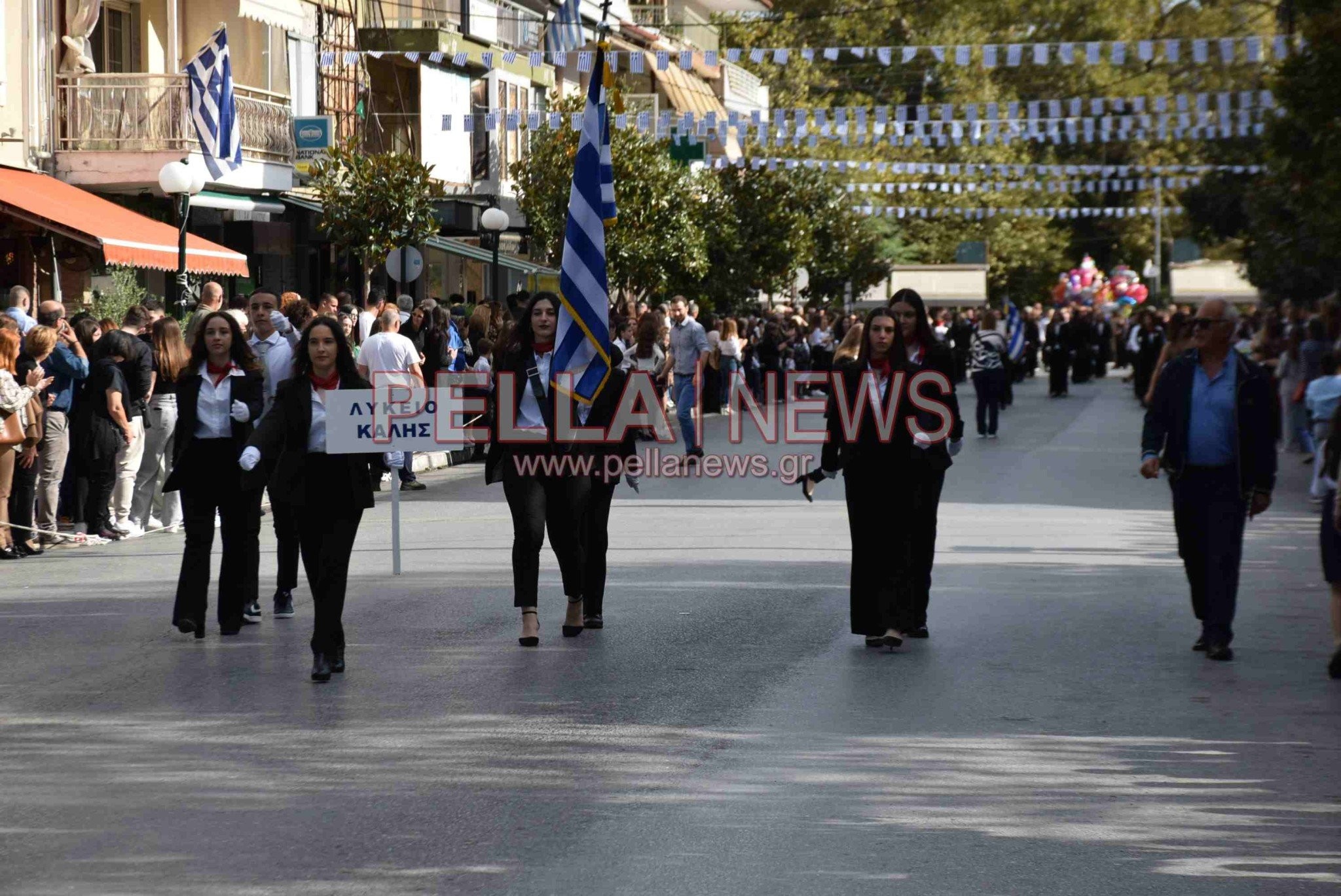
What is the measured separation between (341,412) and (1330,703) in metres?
4.85

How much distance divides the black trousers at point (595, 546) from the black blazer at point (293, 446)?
1.43 meters

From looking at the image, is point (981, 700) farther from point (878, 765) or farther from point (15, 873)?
point (15, 873)

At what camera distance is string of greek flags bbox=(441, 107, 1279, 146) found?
3338 centimetres

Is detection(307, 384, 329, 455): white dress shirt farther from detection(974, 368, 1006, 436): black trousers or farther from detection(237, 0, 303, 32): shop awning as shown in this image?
detection(237, 0, 303, 32): shop awning

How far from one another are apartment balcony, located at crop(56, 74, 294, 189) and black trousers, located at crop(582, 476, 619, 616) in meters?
17.0

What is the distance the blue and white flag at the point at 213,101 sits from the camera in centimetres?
2455

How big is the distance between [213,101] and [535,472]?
16.3 metres

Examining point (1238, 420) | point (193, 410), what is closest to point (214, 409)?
point (193, 410)

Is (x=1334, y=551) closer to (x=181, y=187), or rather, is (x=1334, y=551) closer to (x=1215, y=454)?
(x=1215, y=454)

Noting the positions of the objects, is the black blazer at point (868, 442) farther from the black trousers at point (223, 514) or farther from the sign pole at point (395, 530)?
the sign pole at point (395, 530)

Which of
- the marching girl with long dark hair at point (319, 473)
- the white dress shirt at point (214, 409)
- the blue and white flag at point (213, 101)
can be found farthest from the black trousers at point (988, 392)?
the marching girl with long dark hair at point (319, 473)

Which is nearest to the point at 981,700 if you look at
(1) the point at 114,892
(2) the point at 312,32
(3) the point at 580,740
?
(3) the point at 580,740

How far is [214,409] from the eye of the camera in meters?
10.5

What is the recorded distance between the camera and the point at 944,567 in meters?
13.3
